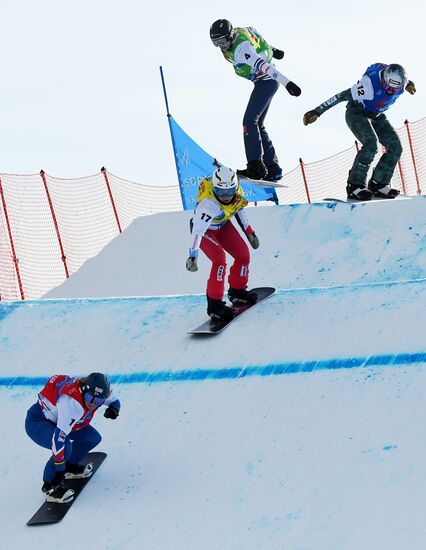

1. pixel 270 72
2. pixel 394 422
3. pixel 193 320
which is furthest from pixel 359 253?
pixel 394 422

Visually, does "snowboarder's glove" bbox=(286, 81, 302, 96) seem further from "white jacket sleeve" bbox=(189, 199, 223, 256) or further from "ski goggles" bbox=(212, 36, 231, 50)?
"white jacket sleeve" bbox=(189, 199, 223, 256)

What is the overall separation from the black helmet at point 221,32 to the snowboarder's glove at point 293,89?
1.09 meters

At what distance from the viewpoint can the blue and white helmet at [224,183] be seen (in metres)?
8.42

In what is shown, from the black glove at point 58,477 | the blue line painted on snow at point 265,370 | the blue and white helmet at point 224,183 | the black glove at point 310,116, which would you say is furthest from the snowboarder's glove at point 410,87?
the black glove at point 58,477

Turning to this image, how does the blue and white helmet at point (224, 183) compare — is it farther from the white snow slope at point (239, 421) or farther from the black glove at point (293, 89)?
the black glove at point (293, 89)

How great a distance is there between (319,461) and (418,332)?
1930 millimetres

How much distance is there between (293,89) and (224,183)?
2845mm

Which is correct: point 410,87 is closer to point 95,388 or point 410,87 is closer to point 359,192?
point 359,192

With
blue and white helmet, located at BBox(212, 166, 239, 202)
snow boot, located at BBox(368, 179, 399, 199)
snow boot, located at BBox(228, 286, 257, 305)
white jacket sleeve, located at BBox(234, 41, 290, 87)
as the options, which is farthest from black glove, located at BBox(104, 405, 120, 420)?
snow boot, located at BBox(368, 179, 399, 199)

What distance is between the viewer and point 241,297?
9250 mm

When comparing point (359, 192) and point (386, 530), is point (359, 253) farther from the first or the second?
point (386, 530)

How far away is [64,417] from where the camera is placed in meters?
6.50

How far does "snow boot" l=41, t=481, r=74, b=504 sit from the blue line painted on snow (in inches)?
66.3

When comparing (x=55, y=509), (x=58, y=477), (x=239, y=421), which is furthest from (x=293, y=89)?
(x=55, y=509)
